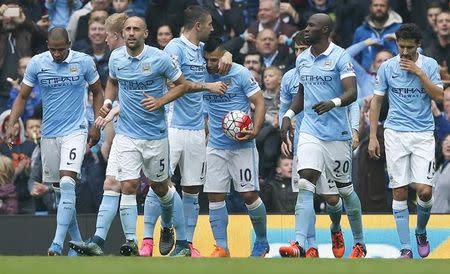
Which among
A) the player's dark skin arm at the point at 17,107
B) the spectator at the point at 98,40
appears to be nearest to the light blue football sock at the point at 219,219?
the player's dark skin arm at the point at 17,107

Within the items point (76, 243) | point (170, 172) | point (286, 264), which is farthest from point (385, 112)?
point (286, 264)

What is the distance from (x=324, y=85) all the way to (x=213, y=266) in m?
4.39

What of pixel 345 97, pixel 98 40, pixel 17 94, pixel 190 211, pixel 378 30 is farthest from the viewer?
pixel 98 40

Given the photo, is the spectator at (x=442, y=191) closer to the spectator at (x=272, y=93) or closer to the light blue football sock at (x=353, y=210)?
the light blue football sock at (x=353, y=210)

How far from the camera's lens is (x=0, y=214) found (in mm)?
22000

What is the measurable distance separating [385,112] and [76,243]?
6.31 meters

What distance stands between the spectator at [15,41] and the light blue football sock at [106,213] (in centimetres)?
604

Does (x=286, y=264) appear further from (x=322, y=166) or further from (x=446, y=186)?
(x=446, y=186)

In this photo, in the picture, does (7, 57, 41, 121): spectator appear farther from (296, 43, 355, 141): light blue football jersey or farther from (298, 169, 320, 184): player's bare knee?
(298, 169, 320, 184): player's bare knee

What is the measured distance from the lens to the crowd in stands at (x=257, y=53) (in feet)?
70.6

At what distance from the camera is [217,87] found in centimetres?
1805

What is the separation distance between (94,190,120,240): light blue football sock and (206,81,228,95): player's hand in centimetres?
165

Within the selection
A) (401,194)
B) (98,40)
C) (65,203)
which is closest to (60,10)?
(98,40)

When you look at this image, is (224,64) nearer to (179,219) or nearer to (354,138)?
(354,138)
